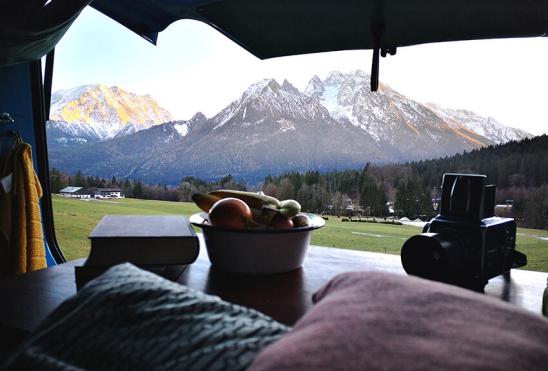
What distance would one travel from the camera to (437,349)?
0.21m

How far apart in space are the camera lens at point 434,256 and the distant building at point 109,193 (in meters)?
2.32

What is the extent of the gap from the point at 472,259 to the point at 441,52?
4.49 ft

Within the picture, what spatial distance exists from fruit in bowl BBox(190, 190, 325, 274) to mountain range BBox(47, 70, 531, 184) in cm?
156

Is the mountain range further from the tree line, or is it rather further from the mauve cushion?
the mauve cushion

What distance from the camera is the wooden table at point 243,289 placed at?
0.61 meters

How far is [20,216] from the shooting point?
1.68m

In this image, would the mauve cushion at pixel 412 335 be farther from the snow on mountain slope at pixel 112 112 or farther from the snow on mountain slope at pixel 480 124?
the snow on mountain slope at pixel 112 112

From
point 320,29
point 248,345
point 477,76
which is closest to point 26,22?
point 320,29

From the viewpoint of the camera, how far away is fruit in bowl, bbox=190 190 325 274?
0.77 metres

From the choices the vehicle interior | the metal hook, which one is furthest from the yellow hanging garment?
the metal hook

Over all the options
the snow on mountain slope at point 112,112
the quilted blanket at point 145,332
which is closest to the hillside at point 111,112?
the snow on mountain slope at point 112,112

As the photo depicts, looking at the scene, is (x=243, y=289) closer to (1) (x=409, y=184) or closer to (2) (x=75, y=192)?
(1) (x=409, y=184)

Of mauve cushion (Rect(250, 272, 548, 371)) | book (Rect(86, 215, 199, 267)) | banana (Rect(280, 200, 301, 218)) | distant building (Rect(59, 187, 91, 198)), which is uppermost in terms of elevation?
banana (Rect(280, 200, 301, 218))

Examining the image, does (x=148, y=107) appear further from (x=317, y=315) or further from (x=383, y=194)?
(x=317, y=315)
